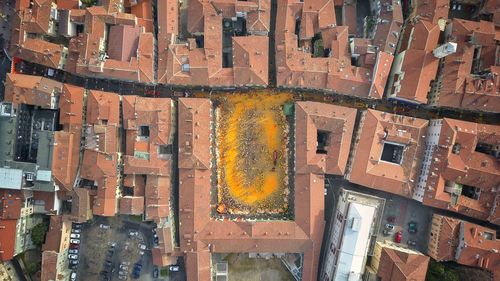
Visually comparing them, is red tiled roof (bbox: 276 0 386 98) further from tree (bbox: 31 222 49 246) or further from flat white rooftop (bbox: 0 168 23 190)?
tree (bbox: 31 222 49 246)

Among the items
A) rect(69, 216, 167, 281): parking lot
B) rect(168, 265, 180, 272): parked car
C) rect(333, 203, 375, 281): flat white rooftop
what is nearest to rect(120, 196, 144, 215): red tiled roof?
rect(69, 216, 167, 281): parking lot

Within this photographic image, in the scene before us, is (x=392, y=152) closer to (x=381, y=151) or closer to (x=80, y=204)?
(x=381, y=151)

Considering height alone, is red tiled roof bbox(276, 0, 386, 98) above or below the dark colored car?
above

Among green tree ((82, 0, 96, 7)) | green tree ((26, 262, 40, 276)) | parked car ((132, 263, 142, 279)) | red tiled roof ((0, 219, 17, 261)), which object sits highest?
green tree ((82, 0, 96, 7))

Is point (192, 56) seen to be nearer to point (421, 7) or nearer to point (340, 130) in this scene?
point (340, 130)

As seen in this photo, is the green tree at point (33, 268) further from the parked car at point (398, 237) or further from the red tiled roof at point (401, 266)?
the parked car at point (398, 237)

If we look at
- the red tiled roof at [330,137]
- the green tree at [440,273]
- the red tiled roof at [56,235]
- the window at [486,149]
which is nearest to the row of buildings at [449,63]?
the window at [486,149]

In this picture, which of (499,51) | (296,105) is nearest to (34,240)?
(296,105)
